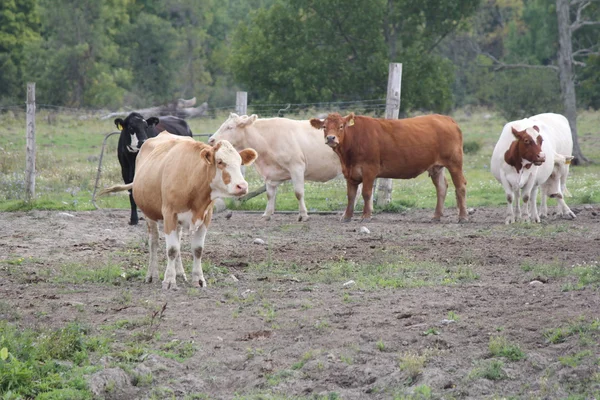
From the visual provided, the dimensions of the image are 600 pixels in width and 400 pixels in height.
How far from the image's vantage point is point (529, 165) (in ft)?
48.5

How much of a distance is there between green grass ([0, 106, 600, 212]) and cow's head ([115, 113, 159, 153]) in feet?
6.97

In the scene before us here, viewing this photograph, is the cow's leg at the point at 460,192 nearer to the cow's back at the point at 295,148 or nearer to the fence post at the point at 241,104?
the cow's back at the point at 295,148

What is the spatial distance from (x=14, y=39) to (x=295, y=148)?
103 feet

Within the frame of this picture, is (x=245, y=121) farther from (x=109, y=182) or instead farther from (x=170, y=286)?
(x=170, y=286)

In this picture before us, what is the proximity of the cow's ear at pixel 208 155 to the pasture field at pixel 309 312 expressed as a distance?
127 cm

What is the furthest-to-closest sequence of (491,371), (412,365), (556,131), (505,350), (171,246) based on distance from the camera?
(556,131) < (171,246) < (505,350) < (412,365) < (491,371)

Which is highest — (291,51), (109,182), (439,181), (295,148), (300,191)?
(291,51)

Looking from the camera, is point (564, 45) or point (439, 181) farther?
point (564, 45)

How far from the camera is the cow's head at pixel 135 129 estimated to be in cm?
1463

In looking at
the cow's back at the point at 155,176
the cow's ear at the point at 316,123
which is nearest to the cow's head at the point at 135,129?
the cow's ear at the point at 316,123

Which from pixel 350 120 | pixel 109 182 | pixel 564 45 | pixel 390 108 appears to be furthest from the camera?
pixel 564 45

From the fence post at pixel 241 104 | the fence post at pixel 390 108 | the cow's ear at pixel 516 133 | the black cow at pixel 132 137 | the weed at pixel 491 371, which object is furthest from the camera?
the fence post at pixel 241 104

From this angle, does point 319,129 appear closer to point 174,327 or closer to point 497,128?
point 174,327

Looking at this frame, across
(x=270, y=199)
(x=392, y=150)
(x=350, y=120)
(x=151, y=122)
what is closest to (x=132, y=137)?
(x=151, y=122)
